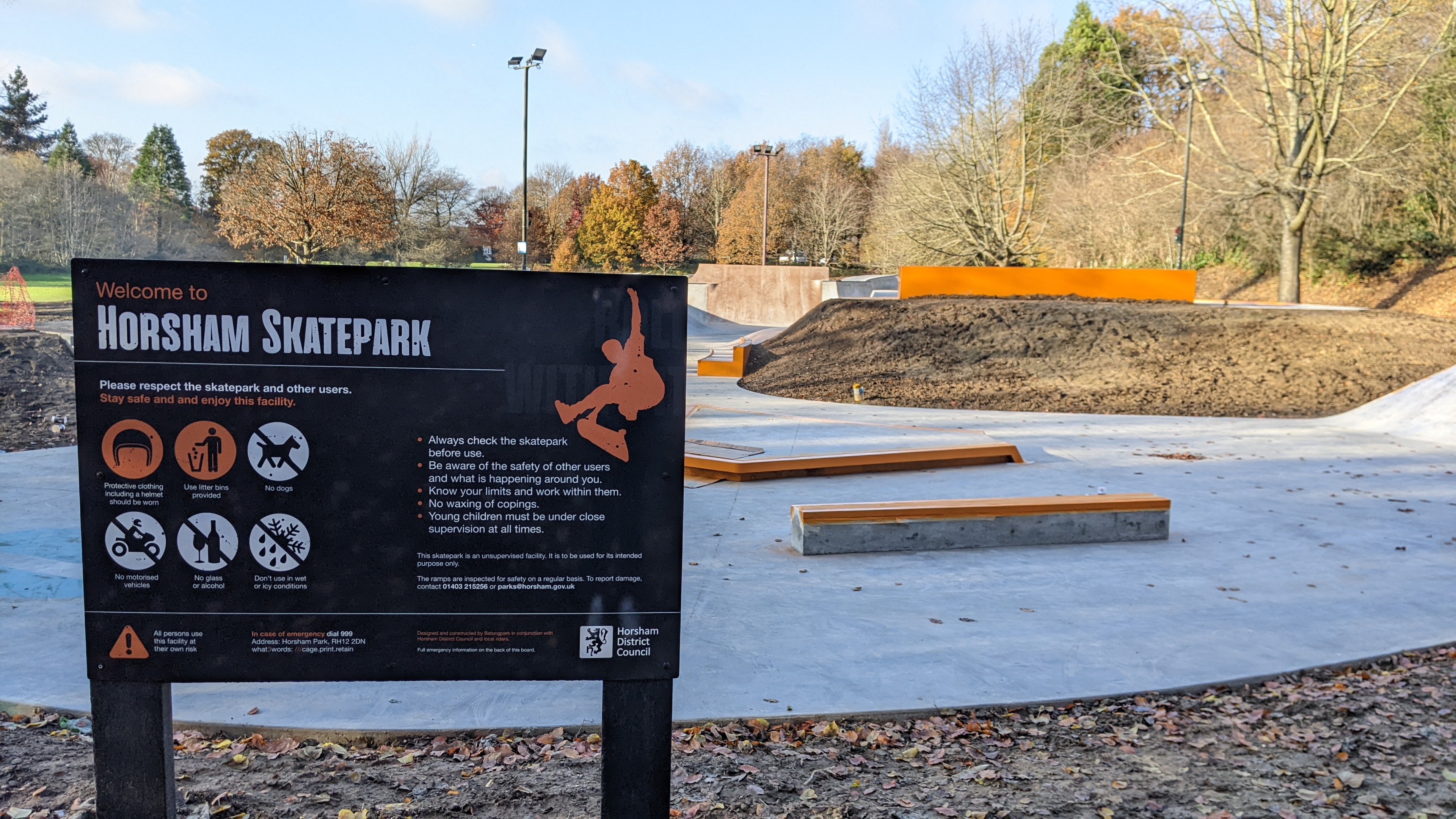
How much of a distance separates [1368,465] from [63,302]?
3704 centimetres

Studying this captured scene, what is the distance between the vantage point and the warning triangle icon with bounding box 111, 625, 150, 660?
94.6 inches

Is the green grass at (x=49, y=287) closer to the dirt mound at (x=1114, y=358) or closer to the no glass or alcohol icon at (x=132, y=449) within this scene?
the dirt mound at (x=1114, y=358)

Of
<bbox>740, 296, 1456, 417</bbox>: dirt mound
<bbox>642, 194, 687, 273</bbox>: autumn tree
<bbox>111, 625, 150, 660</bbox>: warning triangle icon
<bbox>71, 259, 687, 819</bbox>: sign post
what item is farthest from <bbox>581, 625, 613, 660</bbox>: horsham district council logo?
<bbox>642, 194, 687, 273</bbox>: autumn tree

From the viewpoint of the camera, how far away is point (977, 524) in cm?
666

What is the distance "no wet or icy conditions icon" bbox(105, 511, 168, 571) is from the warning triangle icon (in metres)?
0.17

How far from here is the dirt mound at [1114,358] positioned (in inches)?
619

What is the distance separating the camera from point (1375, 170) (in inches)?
1055

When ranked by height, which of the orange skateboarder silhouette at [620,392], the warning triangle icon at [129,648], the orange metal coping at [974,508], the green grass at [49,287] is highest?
the green grass at [49,287]

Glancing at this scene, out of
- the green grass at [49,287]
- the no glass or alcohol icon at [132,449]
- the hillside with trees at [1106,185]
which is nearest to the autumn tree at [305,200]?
the hillside with trees at [1106,185]

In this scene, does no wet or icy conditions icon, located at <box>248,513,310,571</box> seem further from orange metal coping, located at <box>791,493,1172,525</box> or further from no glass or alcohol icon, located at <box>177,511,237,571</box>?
orange metal coping, located at <box>791,493,1172,525</box>

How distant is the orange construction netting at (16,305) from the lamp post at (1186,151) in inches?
1227

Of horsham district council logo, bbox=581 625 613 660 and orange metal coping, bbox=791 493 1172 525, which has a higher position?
horsham district council logo, bbox=581 625 613 660

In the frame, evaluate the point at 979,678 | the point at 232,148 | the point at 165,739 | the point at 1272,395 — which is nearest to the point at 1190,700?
the point at 979,678

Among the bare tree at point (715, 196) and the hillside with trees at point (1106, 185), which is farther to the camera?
the bare tree at point (715, 196)
